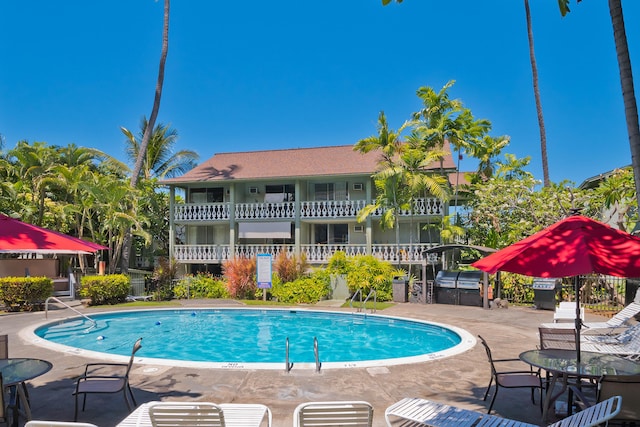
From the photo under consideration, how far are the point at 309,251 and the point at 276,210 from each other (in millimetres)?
3241

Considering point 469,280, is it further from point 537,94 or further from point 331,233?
point 537,94

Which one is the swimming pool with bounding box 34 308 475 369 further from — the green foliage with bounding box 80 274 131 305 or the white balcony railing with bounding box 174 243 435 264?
the white balcony railing with bounding box 174 243 435 264

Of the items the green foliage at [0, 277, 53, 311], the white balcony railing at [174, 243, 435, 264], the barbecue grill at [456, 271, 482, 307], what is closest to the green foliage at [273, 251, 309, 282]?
Answer: the white balcony railing at [174, 243, 435, 264]

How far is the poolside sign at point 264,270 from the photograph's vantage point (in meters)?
21.3

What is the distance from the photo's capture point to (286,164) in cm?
2903

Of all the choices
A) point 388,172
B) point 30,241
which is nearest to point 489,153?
point 388,172

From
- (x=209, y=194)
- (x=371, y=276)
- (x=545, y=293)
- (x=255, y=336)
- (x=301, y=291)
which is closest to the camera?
(x=255, y=336)

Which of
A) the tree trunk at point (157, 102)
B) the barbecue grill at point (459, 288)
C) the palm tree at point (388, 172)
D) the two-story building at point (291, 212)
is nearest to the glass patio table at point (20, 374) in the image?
the barbecue grill at point (459, 288)

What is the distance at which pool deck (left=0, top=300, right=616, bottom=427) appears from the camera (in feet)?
21.0

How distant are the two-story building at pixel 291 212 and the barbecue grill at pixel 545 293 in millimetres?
7260

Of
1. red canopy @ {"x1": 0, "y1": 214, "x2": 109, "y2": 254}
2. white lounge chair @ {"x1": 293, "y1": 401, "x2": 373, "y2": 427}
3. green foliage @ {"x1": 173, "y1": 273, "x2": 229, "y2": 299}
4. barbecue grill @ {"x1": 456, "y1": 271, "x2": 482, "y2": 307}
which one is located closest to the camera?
white lounge chair @ {"x1": 293, "y1": 401, "x2": 373, "y2": 427}

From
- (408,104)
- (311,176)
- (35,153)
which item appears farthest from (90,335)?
(408,104)

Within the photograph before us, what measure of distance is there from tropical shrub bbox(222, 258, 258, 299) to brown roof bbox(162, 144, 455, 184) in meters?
6.37

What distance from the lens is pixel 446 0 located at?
13836 mm
